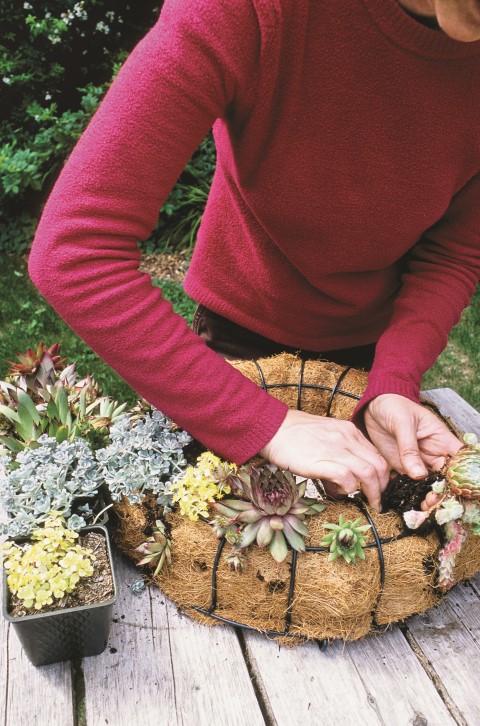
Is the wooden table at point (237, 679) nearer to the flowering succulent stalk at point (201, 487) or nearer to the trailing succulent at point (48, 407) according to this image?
the flowering succulent stalk at point (201, 487)

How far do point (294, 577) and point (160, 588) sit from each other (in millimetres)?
325

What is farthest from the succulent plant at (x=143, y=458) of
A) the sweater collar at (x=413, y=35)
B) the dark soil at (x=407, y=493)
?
the sweater collar at (x=413, y=35)

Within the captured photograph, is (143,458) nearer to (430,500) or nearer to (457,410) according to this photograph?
(430,500)

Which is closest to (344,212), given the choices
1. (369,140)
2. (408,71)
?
(369,140)

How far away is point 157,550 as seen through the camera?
1336 millimetres

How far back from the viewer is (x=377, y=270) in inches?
64.2

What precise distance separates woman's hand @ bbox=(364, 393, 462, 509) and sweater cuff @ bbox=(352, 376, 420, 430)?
0.04 ft

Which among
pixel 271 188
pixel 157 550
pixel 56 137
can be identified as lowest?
pixel 56 137

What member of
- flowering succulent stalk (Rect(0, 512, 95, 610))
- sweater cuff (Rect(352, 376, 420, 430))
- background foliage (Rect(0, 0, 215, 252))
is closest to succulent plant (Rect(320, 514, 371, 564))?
sweater cuff (Rect(352, 376, 420, 430))

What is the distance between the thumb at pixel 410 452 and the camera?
128 centimetres

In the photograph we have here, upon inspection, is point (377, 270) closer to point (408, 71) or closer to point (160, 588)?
point (408, 71)

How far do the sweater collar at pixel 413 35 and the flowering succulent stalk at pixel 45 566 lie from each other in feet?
3.51

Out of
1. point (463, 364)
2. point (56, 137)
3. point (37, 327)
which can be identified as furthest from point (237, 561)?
point (56, 137)

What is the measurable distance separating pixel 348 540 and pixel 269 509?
0.53 feet
